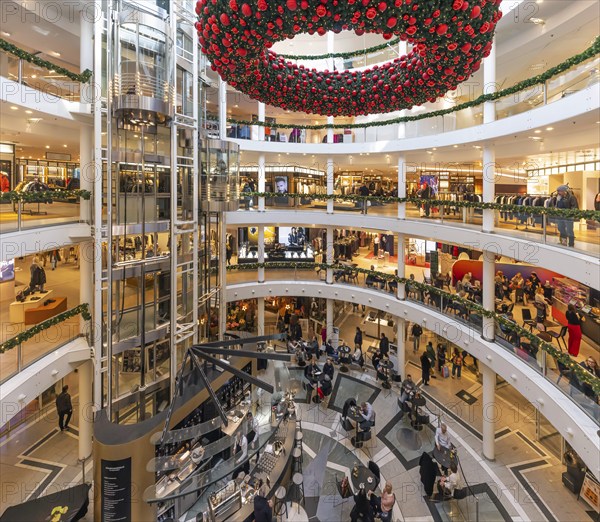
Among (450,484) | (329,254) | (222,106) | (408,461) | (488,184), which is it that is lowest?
(408,461)

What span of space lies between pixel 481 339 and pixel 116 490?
9.65m

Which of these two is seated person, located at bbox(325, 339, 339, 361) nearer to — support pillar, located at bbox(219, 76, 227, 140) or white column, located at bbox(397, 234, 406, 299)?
white column, located at bbox(397, 234, 406, 299)

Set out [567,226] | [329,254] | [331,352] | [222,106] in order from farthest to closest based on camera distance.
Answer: [329,254]
[331,352]
[222,106]
[567,226]

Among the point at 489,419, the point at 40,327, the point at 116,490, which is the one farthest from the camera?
the point at 489,419

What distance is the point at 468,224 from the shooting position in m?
11.7

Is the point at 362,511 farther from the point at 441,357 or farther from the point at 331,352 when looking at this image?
the point at 441,357

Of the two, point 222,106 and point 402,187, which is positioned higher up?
point 222,106

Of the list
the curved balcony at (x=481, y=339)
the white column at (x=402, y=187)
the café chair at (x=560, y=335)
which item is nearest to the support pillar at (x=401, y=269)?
the curved balcony at (x=481, y=339)

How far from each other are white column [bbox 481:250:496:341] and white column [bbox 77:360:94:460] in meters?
10.8

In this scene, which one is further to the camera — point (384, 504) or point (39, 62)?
point (384, 504)

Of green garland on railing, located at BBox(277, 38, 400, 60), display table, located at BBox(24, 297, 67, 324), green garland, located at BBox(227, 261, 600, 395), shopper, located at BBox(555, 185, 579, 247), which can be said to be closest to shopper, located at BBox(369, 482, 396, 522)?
green garland, located at BBox(227, 261, 600, 395)

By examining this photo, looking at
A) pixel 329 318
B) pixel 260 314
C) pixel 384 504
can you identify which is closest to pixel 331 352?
pixel 329 318

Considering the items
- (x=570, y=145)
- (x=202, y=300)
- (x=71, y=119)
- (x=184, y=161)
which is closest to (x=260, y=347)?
(x=202, y=300)

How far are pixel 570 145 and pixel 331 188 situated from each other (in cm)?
879
